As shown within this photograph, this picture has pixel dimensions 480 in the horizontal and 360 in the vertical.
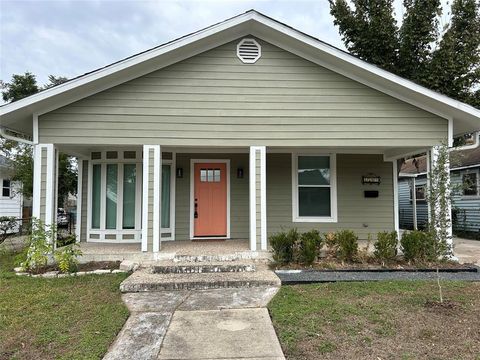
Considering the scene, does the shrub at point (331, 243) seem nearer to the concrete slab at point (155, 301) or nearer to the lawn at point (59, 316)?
the concrete slab at point (155, 301)

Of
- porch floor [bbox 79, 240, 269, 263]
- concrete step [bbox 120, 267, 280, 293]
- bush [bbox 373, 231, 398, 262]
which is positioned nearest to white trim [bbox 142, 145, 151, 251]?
porch floor [bbox 79, 240, 269, 263]

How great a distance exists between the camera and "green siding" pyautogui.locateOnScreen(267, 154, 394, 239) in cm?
891

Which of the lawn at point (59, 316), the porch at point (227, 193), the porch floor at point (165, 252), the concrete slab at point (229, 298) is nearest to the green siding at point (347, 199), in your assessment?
the porch at point (227, 193)

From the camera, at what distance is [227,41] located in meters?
7.18

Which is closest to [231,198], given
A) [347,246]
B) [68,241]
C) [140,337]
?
[347,246]

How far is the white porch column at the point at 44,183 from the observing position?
21.9 feet

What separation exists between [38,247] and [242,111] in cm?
468

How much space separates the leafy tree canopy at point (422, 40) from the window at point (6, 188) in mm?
16660

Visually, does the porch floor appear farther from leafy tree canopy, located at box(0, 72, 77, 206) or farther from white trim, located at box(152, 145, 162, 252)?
leafy tree canopy, located at box(0, 72, 77, 206)

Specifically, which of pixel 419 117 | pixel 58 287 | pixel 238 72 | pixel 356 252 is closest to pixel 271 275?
pixel 356 252

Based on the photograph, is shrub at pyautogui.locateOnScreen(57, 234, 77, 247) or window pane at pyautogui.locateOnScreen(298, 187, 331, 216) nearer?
shrub at pyautogui.locateOnScreen(57, 234, 77, 247)

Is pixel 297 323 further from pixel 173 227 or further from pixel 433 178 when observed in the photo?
pixel 173 227

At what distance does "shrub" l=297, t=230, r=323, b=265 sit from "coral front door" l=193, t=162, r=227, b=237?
274cm

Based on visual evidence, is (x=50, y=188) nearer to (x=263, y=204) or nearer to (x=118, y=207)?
(x=118, y=207)
